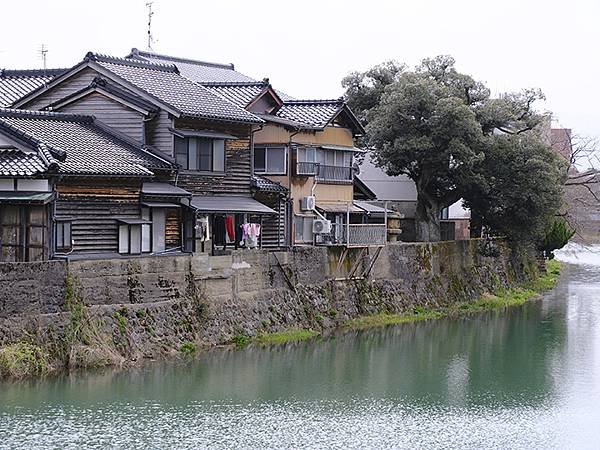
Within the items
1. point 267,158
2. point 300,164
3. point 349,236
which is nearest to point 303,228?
point 349,236

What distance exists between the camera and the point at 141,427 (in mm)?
20547

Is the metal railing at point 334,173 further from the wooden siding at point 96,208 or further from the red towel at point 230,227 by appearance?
the wooden siding at point 96,208

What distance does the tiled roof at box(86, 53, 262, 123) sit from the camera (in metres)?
30.4

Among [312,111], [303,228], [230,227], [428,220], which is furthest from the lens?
[428,220]

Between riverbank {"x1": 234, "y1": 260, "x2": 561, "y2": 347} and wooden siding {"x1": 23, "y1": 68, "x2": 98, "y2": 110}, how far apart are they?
29.6ft

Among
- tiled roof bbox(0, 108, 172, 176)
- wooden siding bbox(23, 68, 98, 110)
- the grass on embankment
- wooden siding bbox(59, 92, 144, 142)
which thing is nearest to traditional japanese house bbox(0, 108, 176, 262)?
tiled roof bbox(0, 108, 172, 176)

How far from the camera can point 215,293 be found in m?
29.1

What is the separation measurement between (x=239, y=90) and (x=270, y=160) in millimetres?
2503

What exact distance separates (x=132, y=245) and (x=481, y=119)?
1896 centimetres

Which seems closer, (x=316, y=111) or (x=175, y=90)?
(x=175, y=90)

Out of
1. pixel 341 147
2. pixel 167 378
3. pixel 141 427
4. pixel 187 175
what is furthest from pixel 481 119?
pixel 141 427

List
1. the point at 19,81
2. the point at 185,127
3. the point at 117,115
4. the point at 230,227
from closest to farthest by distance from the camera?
the point at 117,115 < the point at 185,127 < the point at 230,227 < the point at 19,81

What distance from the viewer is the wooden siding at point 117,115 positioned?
29.9 metres

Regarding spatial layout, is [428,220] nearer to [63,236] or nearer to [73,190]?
[73,190]
